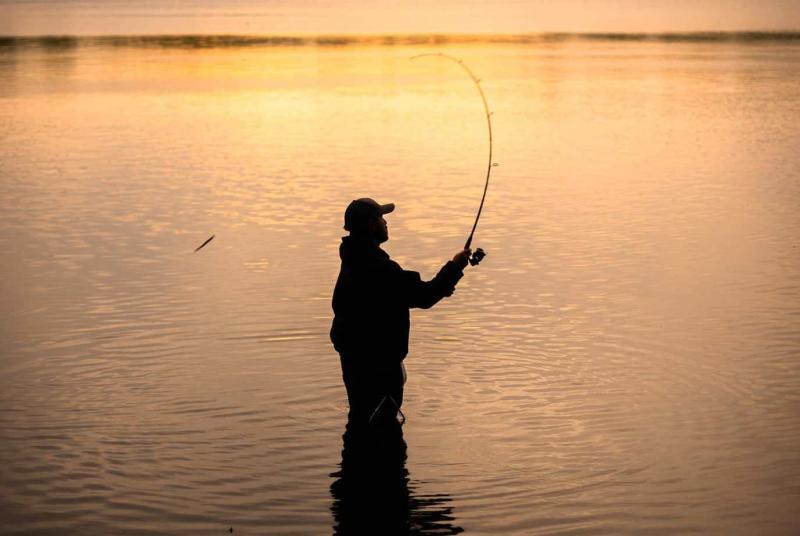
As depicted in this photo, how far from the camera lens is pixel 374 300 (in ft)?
21.7

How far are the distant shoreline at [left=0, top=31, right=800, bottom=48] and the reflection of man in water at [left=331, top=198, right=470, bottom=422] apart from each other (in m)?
52.2

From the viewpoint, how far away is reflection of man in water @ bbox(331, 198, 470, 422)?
6.50 metres

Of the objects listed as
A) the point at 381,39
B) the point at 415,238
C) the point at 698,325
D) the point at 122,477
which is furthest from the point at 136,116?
the point at 381,39

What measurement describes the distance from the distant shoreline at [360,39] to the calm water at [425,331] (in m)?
34.3

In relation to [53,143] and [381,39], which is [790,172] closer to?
[53,143]

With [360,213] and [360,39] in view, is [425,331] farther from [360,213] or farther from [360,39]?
[360,39]

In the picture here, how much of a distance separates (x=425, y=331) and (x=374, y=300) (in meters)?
3.87

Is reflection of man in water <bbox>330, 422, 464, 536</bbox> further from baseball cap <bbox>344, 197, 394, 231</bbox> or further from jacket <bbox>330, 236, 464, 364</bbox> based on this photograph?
baseball cap <bbox>344, 197, 394, 231</bbox>

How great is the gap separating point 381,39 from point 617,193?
4727 centimetres

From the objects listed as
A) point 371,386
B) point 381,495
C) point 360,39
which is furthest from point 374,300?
point 360,39

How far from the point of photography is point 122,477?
7.21 m

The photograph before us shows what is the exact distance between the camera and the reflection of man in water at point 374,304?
6.50m

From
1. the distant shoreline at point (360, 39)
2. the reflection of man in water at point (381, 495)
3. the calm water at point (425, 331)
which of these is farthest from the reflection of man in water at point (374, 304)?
the distant shoreline at point (360, 39)

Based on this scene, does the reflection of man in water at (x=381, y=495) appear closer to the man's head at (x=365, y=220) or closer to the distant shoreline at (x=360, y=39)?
the man's head at (x=365, y=220)
